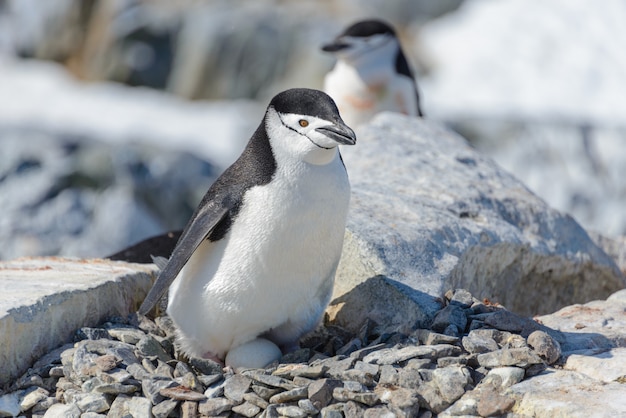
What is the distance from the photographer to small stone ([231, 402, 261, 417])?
3.46m

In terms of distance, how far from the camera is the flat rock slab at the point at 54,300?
3867 mm

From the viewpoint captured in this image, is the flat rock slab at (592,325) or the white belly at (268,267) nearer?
the white belly at (268,267)

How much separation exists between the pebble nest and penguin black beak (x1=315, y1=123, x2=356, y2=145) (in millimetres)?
778

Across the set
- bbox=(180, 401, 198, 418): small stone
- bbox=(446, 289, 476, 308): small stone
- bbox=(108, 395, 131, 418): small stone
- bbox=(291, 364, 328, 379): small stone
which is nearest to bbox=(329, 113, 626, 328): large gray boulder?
bbox=(446, 289, 476, 308): small stone

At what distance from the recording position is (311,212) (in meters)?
3.76

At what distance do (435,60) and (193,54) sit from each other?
4.46 m

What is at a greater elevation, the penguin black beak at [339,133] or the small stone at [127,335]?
the penguin black beak at [339,133]

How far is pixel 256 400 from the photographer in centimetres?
347

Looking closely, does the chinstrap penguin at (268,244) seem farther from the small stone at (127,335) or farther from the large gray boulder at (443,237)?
the large gray boulder at (443,237)

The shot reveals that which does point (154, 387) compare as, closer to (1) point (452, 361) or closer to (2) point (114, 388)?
(2) point (114, 388)

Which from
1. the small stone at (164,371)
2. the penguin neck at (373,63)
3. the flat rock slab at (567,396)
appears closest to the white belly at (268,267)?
the small stone at (164,371)

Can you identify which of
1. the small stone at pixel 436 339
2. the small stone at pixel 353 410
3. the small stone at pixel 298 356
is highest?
the small stone at pixel 436 339

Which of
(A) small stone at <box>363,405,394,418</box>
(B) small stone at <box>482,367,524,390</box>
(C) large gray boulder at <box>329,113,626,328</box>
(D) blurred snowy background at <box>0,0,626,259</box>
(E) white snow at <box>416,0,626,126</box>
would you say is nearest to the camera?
(A) small stone at <box>363,405,394,418</box>

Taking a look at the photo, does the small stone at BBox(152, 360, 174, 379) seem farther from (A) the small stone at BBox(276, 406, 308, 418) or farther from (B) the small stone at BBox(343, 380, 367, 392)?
(B) the small stone at BBox(343, 380, 367, 392)
